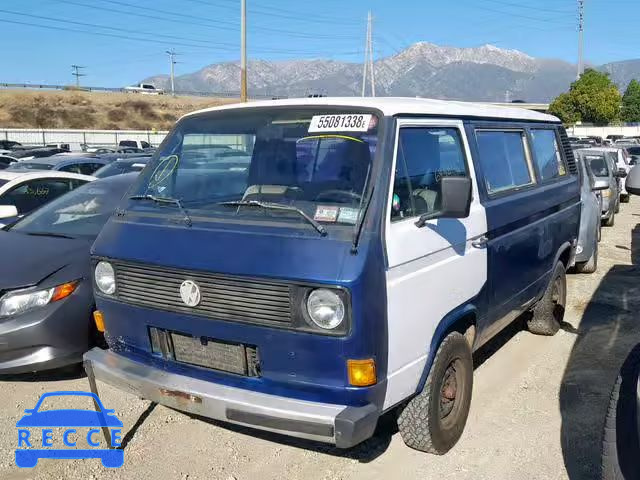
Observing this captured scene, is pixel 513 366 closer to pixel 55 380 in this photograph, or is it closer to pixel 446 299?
pixel 446 299

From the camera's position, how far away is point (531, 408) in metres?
4.53

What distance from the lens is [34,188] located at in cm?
811

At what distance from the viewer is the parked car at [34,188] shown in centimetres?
786

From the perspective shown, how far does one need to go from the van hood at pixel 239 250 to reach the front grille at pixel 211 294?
6 centimetres

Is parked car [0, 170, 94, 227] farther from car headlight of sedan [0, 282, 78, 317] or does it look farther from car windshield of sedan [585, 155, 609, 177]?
car windshield of sedan [585, 155, 609, 177]

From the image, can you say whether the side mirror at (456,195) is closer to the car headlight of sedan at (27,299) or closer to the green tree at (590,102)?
the car headlight of sedan at (27,299)

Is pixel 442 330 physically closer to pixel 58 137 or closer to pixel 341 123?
pixel 341 123

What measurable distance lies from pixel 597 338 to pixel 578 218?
50.6 inches

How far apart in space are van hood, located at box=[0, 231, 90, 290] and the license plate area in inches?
63.2

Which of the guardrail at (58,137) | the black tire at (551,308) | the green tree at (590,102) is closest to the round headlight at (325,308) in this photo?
the black tire at (551,308)

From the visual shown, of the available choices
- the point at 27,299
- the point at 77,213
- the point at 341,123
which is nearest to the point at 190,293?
the point at 341,123

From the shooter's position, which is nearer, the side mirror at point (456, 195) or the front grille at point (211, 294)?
the front grille at point (211, 294)

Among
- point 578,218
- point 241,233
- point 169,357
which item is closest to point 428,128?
point 241,233

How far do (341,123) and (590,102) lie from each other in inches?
2597
